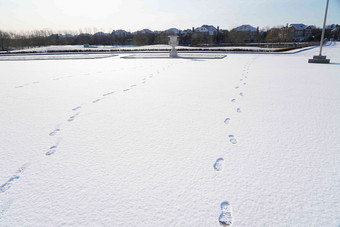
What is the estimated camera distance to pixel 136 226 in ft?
4.40

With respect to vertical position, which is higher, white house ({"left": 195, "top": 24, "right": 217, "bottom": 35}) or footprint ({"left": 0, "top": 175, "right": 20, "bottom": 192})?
white house ({"left": 195, "top": 24, "right": 217, "bottom": 35})

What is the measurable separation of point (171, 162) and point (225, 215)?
731mm

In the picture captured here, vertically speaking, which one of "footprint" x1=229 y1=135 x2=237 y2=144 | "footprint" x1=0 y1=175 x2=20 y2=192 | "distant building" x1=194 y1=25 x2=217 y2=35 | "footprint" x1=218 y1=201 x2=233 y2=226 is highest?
"distant building" x1=194 y1=25 x2=217 y2=35

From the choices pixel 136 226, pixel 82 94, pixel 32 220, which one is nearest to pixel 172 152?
pixel 136 226

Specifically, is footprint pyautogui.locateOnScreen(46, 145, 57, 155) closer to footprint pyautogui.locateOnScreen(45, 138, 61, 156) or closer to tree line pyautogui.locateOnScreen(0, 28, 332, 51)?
footprint pyautogui.locateOnScreen(45, 138, 61, 156)

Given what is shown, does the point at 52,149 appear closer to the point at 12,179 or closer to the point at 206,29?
the point at 12,179

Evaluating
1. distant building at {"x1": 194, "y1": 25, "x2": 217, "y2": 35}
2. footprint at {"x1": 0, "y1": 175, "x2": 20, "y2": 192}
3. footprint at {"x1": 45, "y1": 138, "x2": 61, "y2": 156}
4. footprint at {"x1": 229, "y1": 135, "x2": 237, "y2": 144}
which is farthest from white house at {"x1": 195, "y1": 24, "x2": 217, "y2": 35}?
footprint at {"x1": 0, "y1": 175, "x2": 20, "y2": 192}

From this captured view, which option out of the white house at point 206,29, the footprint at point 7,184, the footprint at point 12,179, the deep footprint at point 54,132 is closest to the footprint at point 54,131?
the deep footprint at point 54,132

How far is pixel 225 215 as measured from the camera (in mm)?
1411

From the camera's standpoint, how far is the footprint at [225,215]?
1.36m

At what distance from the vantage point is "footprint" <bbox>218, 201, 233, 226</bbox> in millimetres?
1358

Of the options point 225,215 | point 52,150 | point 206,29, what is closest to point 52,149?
point 52,150

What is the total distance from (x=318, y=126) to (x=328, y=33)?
84.2m

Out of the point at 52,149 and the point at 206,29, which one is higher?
the point at 206,29
